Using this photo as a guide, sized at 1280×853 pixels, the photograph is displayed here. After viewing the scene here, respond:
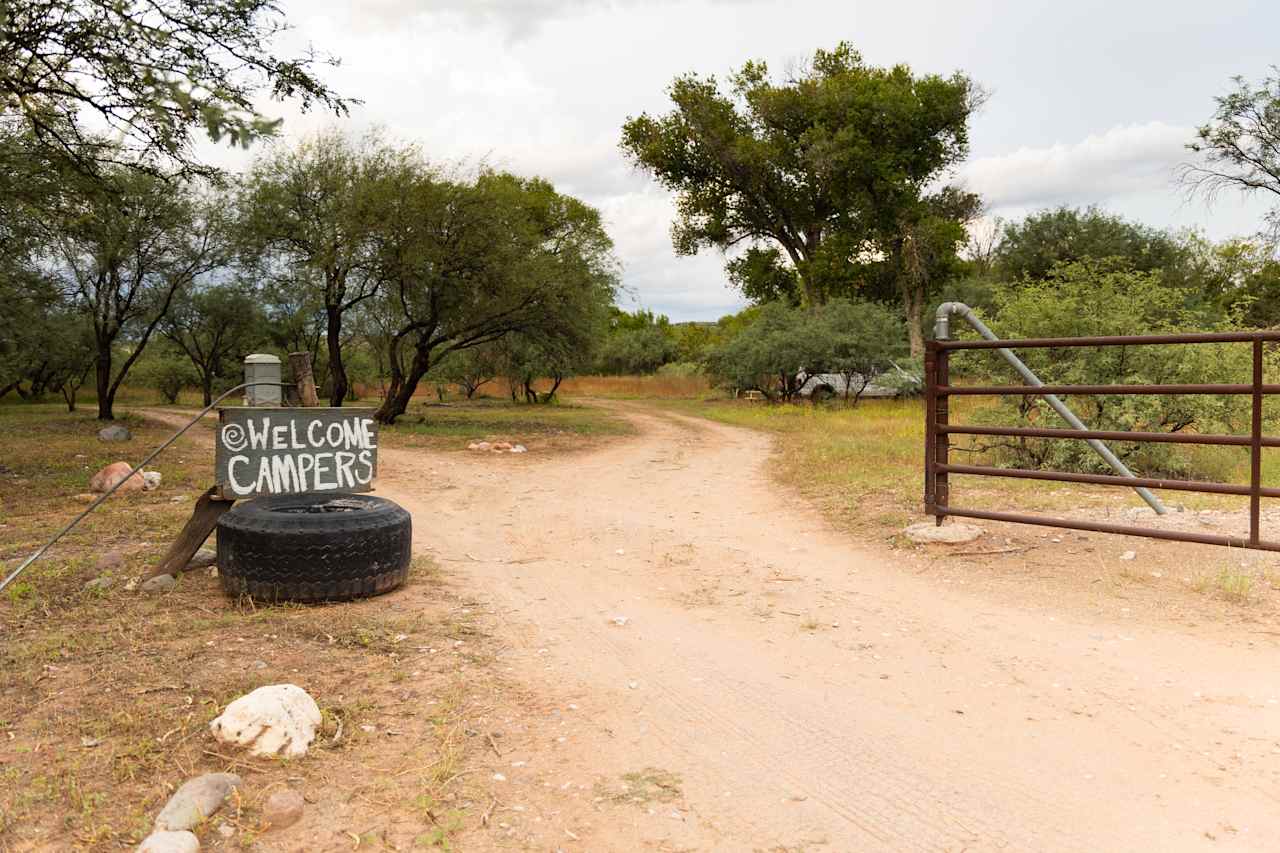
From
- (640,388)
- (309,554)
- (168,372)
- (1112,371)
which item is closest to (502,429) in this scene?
(1112,371)

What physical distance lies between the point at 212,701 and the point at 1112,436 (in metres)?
5.68

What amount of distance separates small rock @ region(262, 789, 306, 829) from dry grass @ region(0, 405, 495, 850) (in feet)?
0.13

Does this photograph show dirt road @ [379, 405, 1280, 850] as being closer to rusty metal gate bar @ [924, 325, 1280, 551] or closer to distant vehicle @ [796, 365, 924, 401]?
rusty metal gate bar @ [924, 325, 1280, 551]

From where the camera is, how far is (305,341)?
35.8 metres

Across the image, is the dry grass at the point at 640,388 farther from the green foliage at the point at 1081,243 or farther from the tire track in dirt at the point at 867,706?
the tire track in dirt at the point at 867,706

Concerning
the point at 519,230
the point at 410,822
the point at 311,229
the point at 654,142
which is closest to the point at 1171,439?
the point at 410,822

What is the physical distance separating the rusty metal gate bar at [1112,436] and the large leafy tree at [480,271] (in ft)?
46.7

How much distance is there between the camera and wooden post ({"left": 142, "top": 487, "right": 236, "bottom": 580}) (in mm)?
5660

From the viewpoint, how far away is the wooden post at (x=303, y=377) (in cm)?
610

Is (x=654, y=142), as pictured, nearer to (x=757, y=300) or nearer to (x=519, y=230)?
(x=757, y=300)

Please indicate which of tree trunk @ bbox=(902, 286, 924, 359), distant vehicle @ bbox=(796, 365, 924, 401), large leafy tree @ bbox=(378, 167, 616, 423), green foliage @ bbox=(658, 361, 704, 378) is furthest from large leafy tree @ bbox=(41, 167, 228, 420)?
green foliage @ bbox=(658, 361, 704, 378)

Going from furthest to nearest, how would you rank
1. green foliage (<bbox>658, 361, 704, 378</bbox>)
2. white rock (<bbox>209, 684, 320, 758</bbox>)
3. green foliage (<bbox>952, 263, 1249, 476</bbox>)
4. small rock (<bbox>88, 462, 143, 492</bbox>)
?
green foliage (<bbox>658, 361, 704, 378</bbox>)
green foliage (<bbox>952, 263, 1249, 476</bbox>)
small rock (<bbox>88, 462, 143, 492</bbox>)
white rock (<bbox>209, 684, 320, 758</bbox>)

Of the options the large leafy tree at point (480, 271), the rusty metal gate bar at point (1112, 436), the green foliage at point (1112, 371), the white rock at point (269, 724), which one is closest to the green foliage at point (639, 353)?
the large leafy tree at point (480, 271)

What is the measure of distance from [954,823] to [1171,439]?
438 cm
